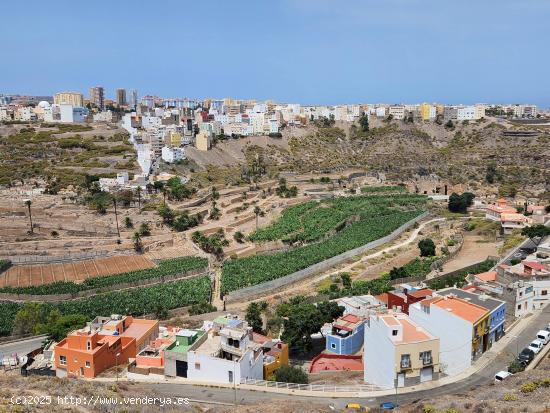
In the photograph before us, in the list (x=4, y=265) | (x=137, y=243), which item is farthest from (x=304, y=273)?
(x=4, y=265)

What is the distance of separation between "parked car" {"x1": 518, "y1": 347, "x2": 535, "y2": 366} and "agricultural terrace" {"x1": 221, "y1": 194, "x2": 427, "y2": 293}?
20.3m

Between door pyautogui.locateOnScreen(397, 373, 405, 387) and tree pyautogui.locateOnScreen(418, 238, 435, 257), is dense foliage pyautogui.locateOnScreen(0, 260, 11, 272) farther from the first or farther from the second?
door pyautogui.locateOnScreen(397, 373, 405, 387)

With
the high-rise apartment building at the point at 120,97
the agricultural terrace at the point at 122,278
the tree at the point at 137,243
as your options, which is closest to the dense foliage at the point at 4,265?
the agricultural terrace at the point at 122,278

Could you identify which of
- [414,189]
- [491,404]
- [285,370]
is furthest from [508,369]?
[414,189]

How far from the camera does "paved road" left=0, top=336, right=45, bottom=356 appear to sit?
2850cm

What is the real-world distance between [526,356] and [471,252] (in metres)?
24.7

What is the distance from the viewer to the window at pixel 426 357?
20.6m

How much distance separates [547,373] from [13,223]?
146ft

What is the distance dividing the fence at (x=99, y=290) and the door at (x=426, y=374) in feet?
78.3

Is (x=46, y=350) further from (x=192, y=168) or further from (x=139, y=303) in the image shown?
(x=192, y=168)

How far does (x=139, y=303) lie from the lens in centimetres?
3506

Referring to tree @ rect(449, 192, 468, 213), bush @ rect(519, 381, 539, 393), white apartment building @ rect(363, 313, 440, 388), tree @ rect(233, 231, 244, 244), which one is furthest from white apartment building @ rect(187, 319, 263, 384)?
tree @ rect(449, 192, 468, 213)

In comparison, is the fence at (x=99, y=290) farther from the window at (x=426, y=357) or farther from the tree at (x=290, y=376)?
the window at (x=426, y=357)

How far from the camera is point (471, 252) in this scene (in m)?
45.3
